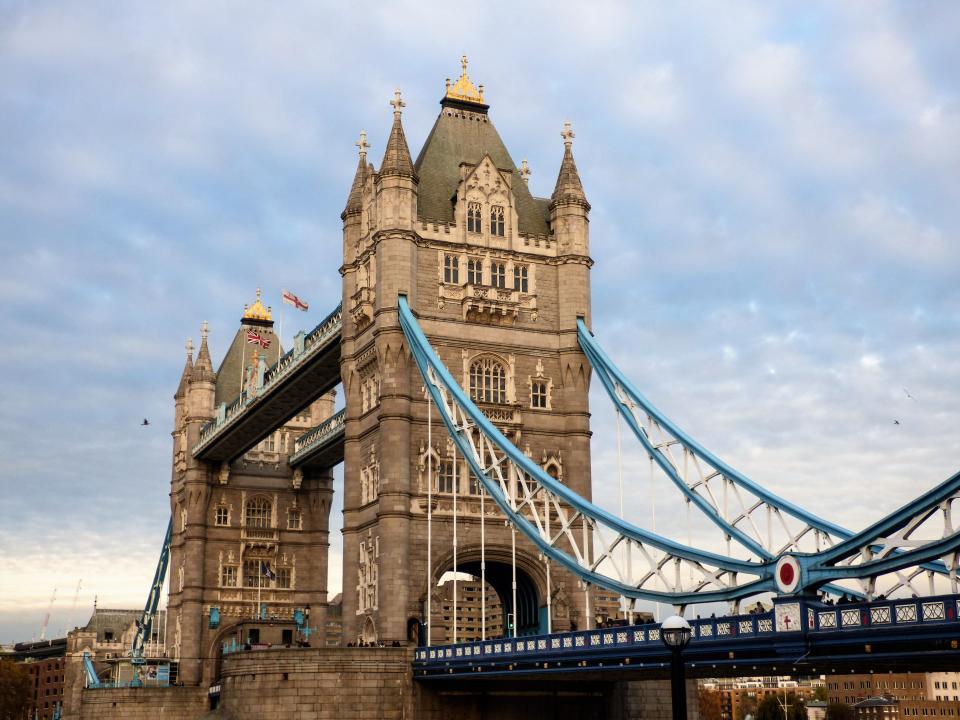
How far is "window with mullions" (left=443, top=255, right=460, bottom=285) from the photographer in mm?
55062

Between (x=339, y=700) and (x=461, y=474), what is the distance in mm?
11234

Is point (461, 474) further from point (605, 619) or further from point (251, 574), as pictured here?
point (251, 574)

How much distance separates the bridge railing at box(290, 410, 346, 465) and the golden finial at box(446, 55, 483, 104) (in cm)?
2093

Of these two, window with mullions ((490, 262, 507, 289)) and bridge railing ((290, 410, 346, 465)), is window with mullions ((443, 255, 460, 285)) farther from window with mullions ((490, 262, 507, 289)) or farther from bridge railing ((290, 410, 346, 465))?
bridge railing ((290, 410, 346, 465))

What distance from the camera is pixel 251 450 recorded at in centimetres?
8644

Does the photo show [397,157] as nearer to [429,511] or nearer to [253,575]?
[429,511]

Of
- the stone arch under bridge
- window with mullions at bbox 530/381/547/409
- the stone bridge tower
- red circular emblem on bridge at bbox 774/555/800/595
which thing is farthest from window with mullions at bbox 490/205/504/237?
red circular emblem on bridge at bbox 774/555/800/595

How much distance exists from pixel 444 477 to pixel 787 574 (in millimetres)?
23897

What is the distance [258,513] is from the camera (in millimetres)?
85250

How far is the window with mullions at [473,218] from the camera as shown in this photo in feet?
184

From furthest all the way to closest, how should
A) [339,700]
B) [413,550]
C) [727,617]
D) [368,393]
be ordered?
[368,393], [413,550], [339,700], [727,617]

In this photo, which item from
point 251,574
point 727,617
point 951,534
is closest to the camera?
point 951,534

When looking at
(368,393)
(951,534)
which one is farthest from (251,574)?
(951,534)

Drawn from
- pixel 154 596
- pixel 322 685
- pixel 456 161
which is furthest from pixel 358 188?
pixel 154 596
